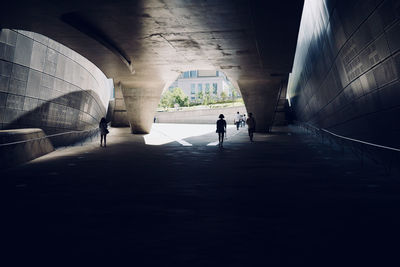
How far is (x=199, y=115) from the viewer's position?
62.1 m

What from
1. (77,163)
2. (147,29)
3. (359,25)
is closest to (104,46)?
(147,29)

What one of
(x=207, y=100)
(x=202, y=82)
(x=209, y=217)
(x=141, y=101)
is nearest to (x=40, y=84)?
(x=141, y=101)

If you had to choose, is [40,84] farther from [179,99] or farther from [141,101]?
[179,99]

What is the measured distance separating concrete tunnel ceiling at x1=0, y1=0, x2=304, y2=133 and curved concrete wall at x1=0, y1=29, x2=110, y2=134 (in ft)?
5.96

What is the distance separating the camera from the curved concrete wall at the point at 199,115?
59.8 m

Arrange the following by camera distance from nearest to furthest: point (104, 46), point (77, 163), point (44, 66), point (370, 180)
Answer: point (370, 180) → point (77, 163) → point (104, 46) → point (44, 66)

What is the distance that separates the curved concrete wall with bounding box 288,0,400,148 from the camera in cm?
834

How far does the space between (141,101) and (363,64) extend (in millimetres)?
21948

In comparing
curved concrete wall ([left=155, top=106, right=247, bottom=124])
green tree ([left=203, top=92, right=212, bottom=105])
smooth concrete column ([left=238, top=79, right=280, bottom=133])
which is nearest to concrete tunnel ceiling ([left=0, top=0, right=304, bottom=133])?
smooth concrete column ([left=238, top=79, right=280, bottom=133])

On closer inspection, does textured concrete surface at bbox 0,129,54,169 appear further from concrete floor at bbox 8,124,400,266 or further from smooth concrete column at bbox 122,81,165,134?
smooth concrete column at bbox 122,81,165,134

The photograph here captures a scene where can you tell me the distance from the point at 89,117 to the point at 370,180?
23.5 metres

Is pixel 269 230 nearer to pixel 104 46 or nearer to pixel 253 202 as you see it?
pixel 253 202

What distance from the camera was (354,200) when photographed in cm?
622

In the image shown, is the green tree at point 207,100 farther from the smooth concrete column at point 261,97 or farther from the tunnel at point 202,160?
the tunnel at point 202,160
